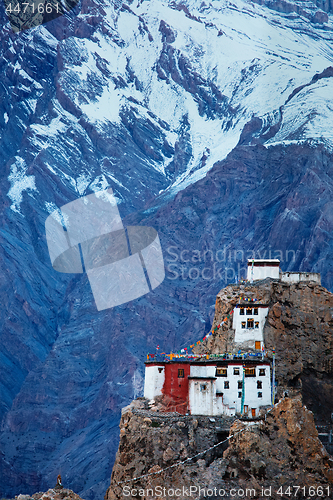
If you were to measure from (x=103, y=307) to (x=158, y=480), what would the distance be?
119 meters

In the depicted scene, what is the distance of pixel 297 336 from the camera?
8062 centimetres

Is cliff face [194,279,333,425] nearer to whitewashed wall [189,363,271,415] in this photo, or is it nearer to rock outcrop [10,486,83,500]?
whitewashed wall [189,363,271,415]

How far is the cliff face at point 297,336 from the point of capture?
7775 centimetres

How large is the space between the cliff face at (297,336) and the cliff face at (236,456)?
9768 millimetres

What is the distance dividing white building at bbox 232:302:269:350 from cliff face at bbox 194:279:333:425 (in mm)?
669

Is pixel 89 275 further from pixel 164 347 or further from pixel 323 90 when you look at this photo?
pixel 323 90

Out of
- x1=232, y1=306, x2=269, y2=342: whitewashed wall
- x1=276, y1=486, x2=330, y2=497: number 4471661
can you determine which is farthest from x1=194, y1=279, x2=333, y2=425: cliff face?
x1=276, y1=486, x2=330, y2=497: number 4471661

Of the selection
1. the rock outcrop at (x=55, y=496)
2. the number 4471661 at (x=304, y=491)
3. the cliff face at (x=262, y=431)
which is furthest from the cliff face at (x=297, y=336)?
the rock outcrop at (x=55, y=496)

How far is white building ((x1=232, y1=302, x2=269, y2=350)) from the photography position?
78.2 m

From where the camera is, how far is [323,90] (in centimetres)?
19350

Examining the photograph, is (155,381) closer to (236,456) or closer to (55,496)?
(236,456)

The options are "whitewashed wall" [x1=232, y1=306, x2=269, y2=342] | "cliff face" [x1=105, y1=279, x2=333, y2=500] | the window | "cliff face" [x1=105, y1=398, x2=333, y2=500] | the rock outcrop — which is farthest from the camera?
the window

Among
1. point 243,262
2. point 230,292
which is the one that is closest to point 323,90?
point 243,262

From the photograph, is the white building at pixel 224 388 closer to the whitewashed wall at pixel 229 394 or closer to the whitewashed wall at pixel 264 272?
the whitewashed wall at pixel 229 394
